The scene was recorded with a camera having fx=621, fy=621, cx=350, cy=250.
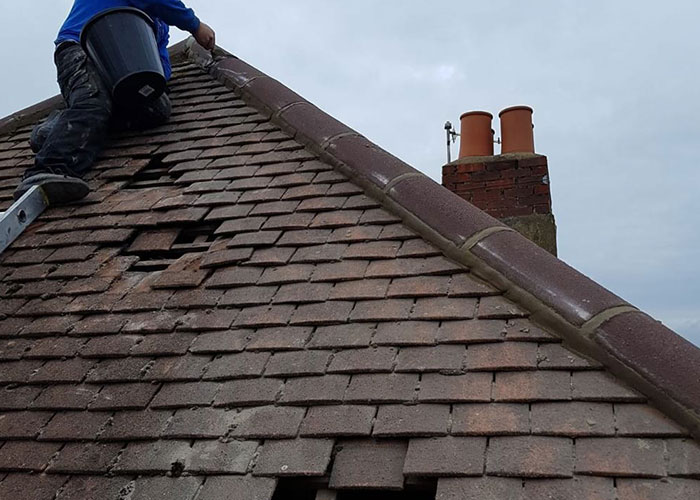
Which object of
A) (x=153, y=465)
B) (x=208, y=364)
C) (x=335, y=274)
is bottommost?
(x=153, y=465)

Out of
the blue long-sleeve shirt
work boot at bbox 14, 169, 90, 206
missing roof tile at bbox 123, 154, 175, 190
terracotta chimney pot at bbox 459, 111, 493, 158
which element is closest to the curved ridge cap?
missing roof tile at bbox 123, 154, 175, 190

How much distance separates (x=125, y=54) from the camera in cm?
404

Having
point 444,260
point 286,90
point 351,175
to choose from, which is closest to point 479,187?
point 286,90

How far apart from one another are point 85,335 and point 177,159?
154cm

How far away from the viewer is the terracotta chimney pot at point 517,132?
5.38 metres

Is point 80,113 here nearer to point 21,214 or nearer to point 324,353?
point 21,214

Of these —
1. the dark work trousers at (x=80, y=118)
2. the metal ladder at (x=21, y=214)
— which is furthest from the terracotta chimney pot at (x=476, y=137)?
the metal ladder at (x=21, y=214)

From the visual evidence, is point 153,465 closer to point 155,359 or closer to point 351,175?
point 155,359

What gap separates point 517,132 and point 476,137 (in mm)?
356

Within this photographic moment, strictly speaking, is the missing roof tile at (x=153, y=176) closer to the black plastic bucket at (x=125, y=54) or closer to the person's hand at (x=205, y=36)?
the black plastic bucket at (x=125, y=54)

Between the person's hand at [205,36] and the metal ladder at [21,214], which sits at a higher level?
the person's hand at [205,36]

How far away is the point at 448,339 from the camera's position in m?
2.21

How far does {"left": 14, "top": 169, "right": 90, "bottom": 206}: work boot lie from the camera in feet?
12.0

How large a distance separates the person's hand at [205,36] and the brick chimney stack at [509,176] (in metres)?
2.20
